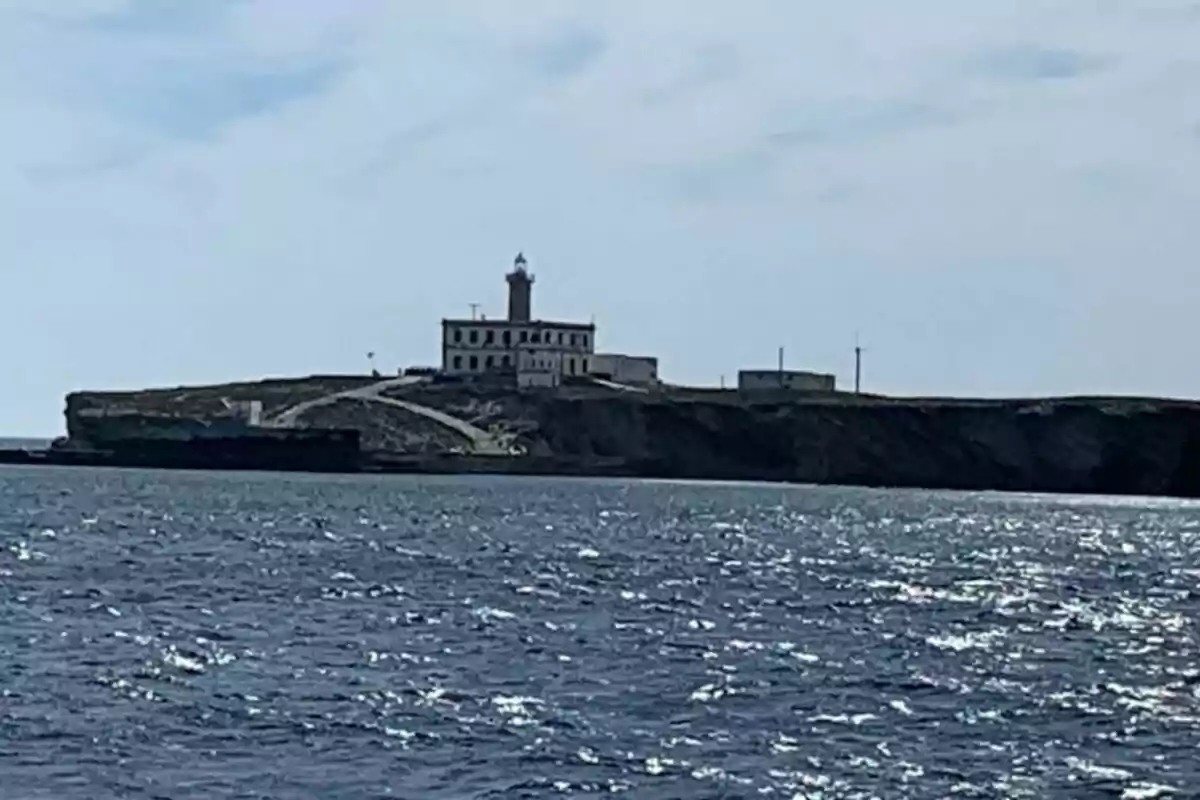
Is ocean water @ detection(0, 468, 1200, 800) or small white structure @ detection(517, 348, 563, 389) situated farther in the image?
small white structure @ detection(517, 348, 563, 389)

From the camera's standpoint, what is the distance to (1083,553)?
85875mm

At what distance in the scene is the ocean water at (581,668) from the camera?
29.4m

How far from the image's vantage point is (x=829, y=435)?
175 meters

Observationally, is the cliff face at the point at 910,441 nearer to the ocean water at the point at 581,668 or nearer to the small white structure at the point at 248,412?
the small white structure at the point at 248,412

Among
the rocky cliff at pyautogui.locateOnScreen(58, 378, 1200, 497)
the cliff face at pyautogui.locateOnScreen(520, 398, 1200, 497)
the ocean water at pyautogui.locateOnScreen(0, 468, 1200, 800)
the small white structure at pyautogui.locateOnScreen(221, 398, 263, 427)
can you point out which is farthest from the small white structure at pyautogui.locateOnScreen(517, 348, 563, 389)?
the ocean water at pyautogui.locateOnScreen(0, 468, 1200, 800)

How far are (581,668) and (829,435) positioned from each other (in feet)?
446

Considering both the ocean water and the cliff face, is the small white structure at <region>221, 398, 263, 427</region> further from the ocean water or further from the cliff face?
the ocean water

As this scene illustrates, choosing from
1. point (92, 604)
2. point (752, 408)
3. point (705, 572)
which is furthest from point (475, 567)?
point (752, 408)

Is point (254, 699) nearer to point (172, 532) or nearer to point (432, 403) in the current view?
point (172, 532)

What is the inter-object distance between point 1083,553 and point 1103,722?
171ft

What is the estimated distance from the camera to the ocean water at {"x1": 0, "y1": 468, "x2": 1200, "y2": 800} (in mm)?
29375

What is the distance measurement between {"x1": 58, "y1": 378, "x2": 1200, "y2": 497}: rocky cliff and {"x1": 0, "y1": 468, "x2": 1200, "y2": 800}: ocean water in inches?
3294

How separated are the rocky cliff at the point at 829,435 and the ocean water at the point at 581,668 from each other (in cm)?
8368

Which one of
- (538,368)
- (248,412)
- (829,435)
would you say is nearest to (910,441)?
(829,435)
